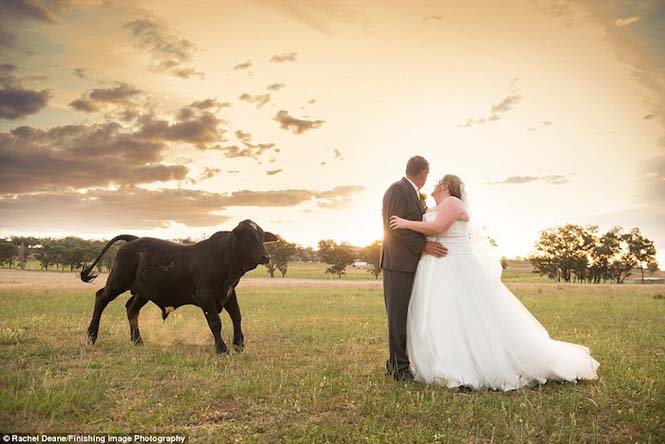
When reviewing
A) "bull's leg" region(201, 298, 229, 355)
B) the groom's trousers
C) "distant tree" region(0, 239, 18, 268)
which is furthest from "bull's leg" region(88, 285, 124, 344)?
"distant tree" region(0, 239, 18, 268)

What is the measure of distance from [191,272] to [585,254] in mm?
99333

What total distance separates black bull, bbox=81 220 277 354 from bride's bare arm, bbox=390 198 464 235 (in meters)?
3.01

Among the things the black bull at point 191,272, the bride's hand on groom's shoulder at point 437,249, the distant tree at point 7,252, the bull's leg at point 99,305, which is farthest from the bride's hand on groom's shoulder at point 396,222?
the distant tree at point 7,252

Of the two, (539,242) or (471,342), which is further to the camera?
(539,242)

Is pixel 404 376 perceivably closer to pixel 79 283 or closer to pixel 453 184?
pixel 453 184

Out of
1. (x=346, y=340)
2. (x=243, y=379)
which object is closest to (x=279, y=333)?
(x=346, y=340)

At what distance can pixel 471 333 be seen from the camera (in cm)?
707

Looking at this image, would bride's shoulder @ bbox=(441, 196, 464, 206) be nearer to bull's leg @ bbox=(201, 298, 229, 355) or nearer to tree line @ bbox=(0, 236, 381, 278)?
bull's leg @ bbox=(201, 298, 229, 355)

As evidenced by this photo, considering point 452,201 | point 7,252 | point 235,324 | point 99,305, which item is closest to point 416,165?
point 452,201

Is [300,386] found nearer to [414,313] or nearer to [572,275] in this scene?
[414,313]

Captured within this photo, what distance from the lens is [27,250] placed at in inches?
4181

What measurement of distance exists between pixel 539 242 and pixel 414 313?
99.0 metres

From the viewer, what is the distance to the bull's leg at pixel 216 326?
9.09 meters

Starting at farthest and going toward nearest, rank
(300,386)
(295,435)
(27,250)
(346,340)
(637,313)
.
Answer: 1. (27,250)
2. (637,313)
3. (346,340)
4. (300,386)
5. (295,435)
